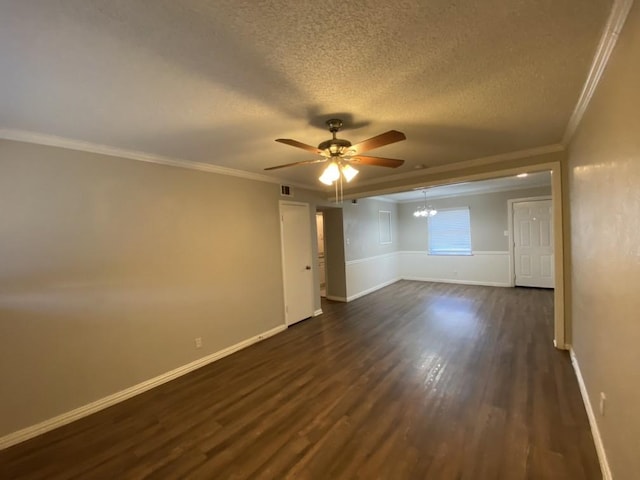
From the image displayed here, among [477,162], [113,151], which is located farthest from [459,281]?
[113,151]

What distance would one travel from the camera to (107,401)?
2613 millimetres

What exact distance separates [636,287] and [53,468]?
3537 mm

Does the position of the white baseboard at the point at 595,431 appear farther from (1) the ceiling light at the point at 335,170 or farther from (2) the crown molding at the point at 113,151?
(2) the crown molding at the point at 113,151

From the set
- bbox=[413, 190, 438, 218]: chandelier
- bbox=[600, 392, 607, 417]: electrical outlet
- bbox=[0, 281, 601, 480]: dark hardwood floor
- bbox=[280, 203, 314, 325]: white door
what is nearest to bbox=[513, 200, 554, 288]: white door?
bbox=[413, 190, 438, 218]: chandelier

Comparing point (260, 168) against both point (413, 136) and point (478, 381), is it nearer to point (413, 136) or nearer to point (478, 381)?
point (413, 136)

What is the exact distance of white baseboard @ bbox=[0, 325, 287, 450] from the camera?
218 centimetres

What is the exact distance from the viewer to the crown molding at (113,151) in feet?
7.34

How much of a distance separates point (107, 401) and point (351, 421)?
2.28 metres

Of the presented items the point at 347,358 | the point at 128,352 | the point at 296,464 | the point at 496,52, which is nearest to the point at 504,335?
the point at 347,358

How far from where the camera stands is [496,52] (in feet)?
4.97

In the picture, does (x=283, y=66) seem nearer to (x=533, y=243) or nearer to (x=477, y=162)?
(x=477, y=162)

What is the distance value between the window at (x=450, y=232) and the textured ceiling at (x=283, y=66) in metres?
4.92

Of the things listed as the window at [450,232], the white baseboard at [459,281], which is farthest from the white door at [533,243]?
the window at [450,232]

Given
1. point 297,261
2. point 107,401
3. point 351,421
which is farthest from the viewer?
point 297,261
